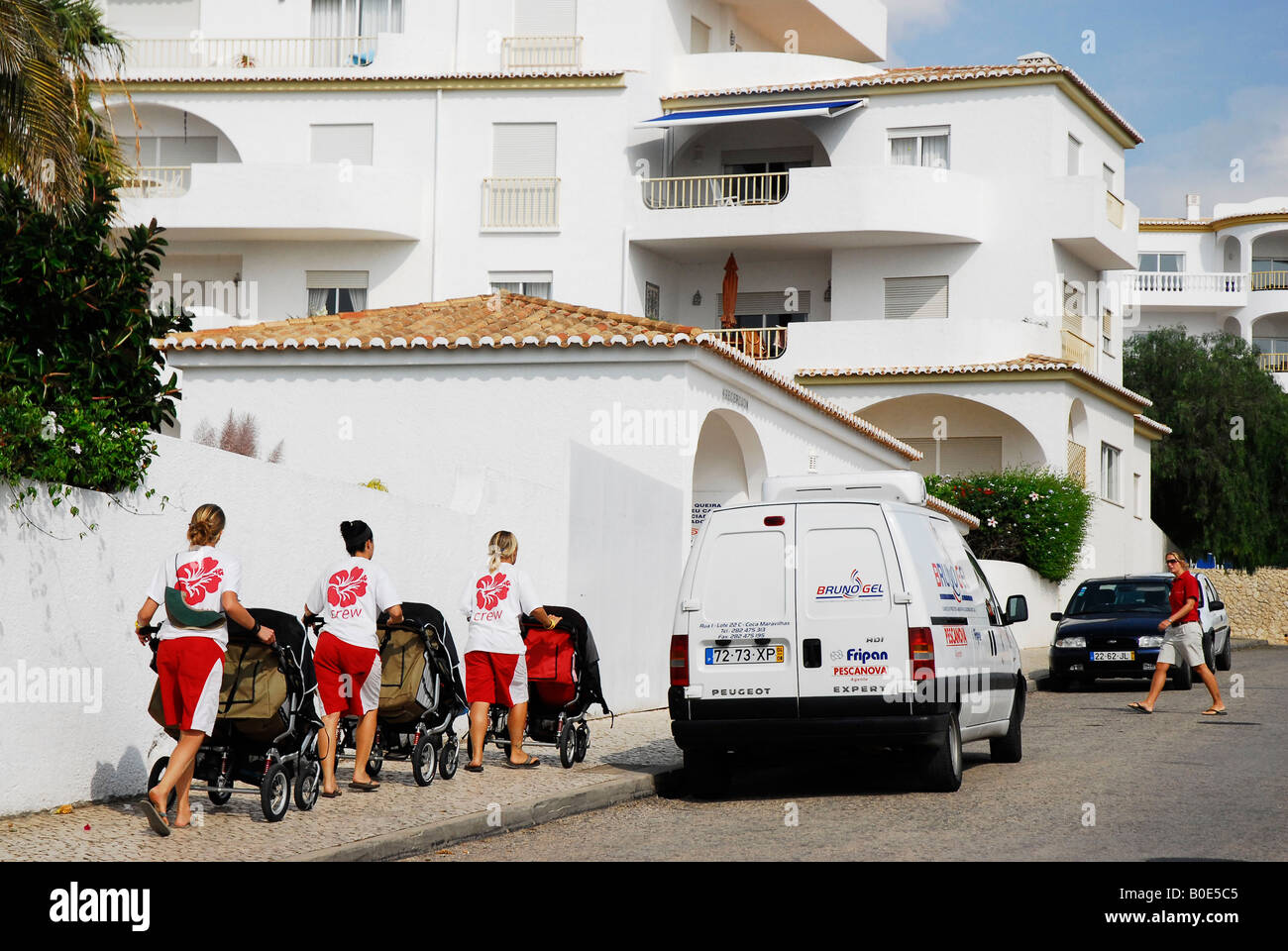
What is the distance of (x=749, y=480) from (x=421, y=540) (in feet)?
31.7

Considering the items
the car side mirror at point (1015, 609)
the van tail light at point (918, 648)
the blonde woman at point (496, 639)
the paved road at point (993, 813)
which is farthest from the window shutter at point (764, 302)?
the van tail light at point (918, 648)

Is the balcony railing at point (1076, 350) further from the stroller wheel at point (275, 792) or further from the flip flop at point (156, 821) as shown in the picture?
the flip flop at point (156, 821)

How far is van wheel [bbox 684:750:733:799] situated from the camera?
12180mm

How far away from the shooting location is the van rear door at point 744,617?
38.5ft

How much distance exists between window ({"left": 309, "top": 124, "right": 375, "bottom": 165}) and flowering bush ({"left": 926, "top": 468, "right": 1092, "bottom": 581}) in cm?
1585

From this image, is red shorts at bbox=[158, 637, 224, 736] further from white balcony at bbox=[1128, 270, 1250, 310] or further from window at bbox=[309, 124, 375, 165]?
white balcony at bbox=[1128, 270, 1250, 310]

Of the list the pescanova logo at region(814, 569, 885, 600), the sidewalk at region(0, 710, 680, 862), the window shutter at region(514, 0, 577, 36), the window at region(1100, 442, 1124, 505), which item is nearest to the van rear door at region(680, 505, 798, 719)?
the pescanova logo at region(814, 569, 885, 600)

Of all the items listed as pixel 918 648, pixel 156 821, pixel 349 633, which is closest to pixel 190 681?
pixel 156 821

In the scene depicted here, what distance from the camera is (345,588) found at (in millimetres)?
10578

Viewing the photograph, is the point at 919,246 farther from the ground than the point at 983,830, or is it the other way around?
the point at 919,246

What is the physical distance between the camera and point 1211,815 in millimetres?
10578

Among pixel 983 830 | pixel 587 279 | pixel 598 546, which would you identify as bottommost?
pixel 983 830
